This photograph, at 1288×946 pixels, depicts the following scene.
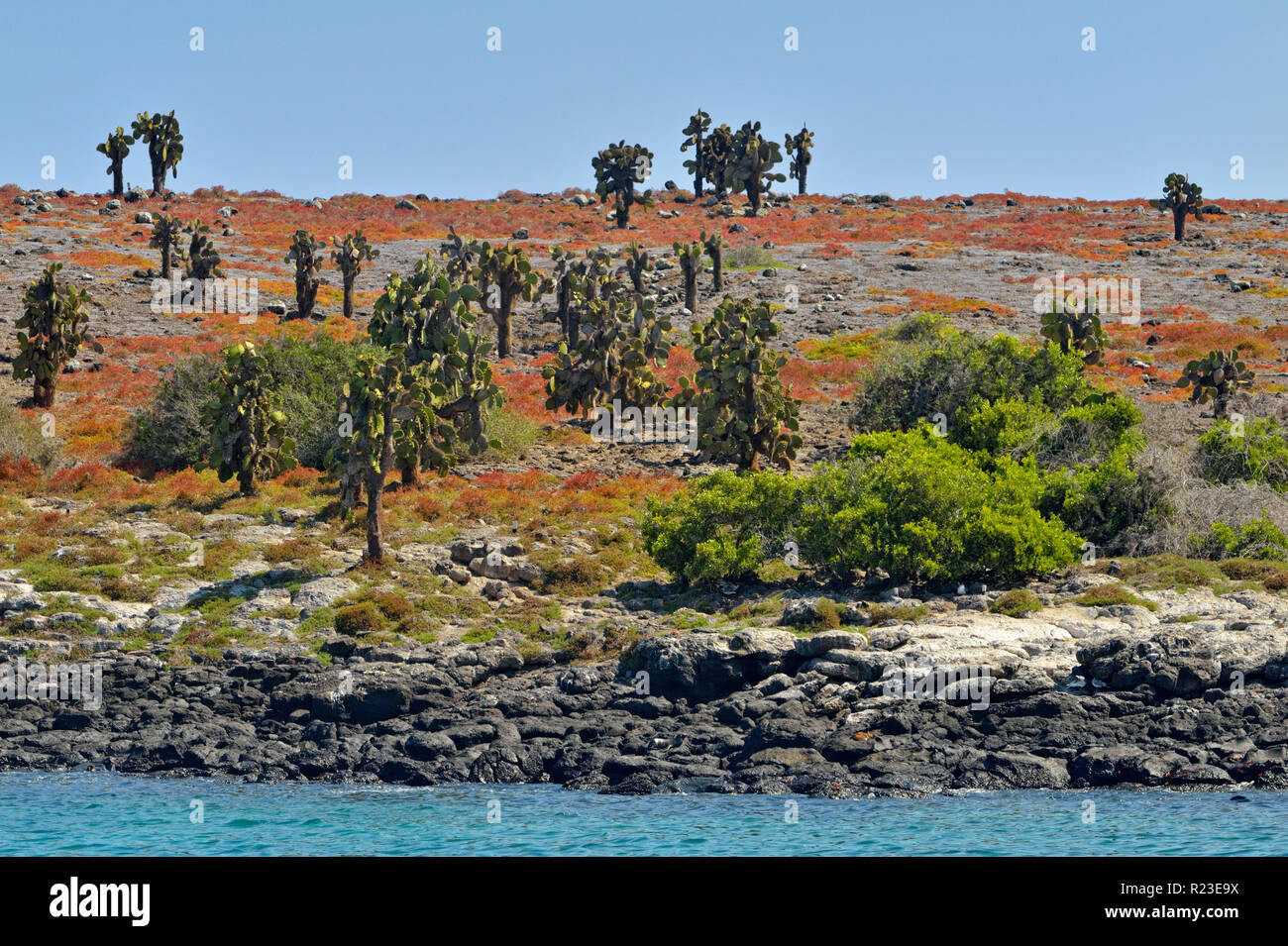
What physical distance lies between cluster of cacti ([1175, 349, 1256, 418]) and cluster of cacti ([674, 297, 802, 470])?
60.1ft

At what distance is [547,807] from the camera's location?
81.7ft

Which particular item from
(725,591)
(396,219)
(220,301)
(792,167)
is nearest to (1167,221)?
(792,167)

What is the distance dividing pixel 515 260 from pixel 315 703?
3981 cm

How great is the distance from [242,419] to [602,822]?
23295 millimetres

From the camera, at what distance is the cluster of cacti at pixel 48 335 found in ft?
174

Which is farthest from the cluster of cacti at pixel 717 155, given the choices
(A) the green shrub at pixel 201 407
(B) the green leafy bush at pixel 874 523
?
(B) the green leafy bush at pixel 874 523

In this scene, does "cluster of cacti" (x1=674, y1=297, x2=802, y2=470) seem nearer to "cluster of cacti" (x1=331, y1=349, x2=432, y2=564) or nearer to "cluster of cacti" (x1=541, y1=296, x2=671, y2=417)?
"cluster of cacti" (x1=541, y1=296, x2=671, y2=417)

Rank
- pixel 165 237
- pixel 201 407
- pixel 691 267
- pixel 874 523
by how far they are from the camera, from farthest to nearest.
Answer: pixel 165 237 < pixel 691 267 < pixel 201 407 < pixel 874 523

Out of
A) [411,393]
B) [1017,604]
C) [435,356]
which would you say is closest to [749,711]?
[1017,604]

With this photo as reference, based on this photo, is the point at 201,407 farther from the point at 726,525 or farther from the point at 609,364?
the point at 726,525

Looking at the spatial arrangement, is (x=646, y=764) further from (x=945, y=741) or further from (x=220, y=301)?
(x=220, y=301)

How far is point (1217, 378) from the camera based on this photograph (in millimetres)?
52906

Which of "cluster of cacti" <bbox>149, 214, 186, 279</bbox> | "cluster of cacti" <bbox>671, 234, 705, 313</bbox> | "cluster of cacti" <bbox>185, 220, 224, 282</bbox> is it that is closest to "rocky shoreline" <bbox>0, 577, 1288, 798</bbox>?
"cluster of cacti" <bbox>185, 220, 224, 282</bbox>

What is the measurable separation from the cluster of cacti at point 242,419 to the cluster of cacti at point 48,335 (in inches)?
566
